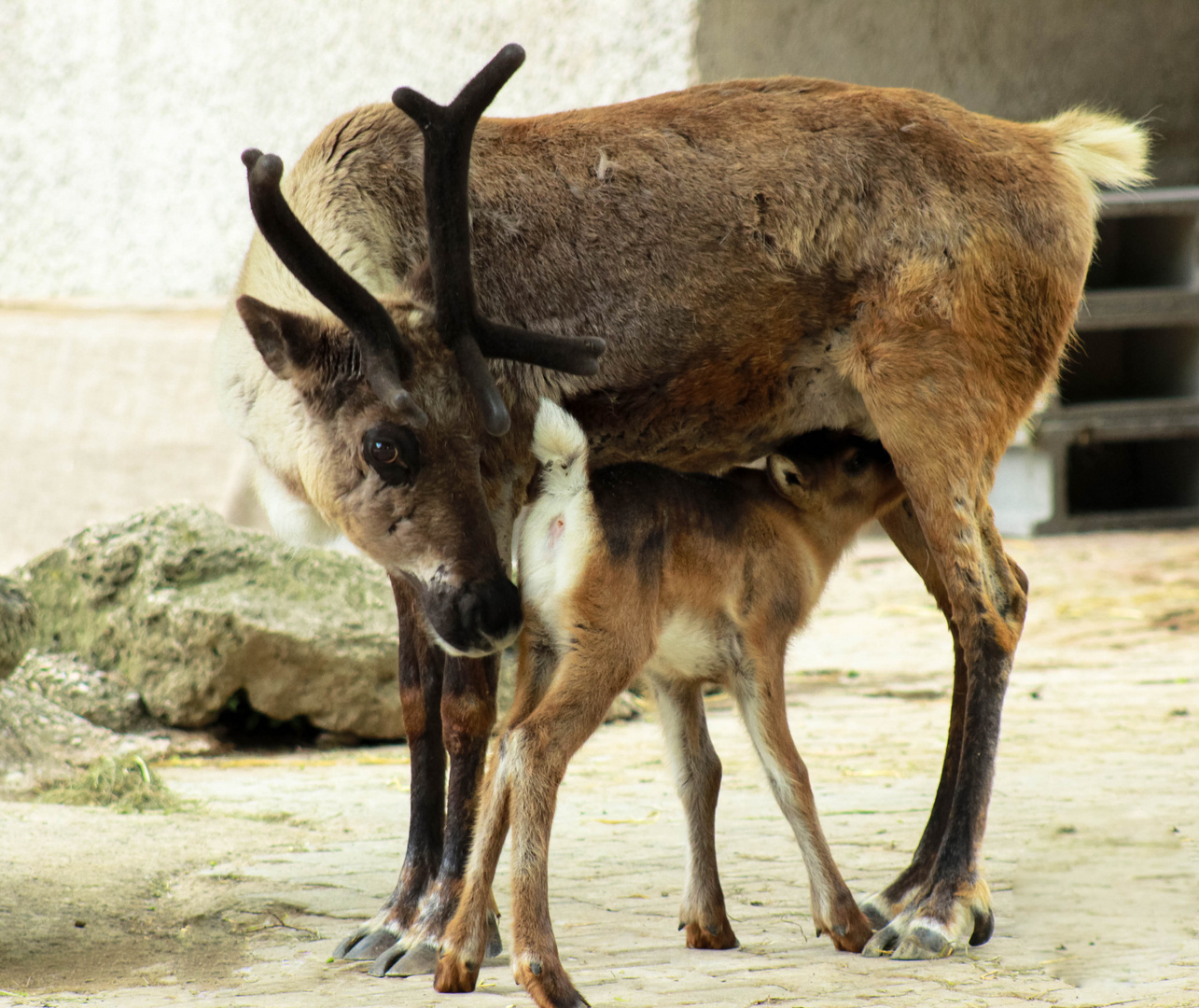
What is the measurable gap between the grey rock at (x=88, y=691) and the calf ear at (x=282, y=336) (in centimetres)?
332

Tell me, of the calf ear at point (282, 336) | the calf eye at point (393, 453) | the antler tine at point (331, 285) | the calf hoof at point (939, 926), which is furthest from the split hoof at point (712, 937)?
the calf ear at point (282, 336)

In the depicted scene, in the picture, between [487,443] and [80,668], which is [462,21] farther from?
[487,443]

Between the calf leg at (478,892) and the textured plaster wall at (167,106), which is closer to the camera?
the calf leg at (478,892)

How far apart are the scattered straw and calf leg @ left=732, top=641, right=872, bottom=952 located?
8.34 ft

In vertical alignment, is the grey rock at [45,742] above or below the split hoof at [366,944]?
below

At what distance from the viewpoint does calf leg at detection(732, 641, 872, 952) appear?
13.4 feet

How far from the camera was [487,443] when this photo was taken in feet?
13.8

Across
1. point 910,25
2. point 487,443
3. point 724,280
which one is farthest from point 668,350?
point 910,25

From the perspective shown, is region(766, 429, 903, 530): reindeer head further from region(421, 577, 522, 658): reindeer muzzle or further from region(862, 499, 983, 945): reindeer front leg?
region(421, 577, 522, 658): reindeer muzzle

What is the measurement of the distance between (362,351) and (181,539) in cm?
357

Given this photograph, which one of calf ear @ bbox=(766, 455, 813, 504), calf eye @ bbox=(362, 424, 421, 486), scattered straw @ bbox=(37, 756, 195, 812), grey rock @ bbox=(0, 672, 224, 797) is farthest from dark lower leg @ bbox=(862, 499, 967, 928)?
grey rock @ bbox=(0, 672, 224, 797)

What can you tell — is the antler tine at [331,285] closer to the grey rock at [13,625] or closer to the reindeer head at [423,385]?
the reindeer head at [423,385]

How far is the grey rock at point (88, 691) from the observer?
22.6 ft

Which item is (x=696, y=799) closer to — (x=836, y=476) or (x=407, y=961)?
(x=407, y=961)
